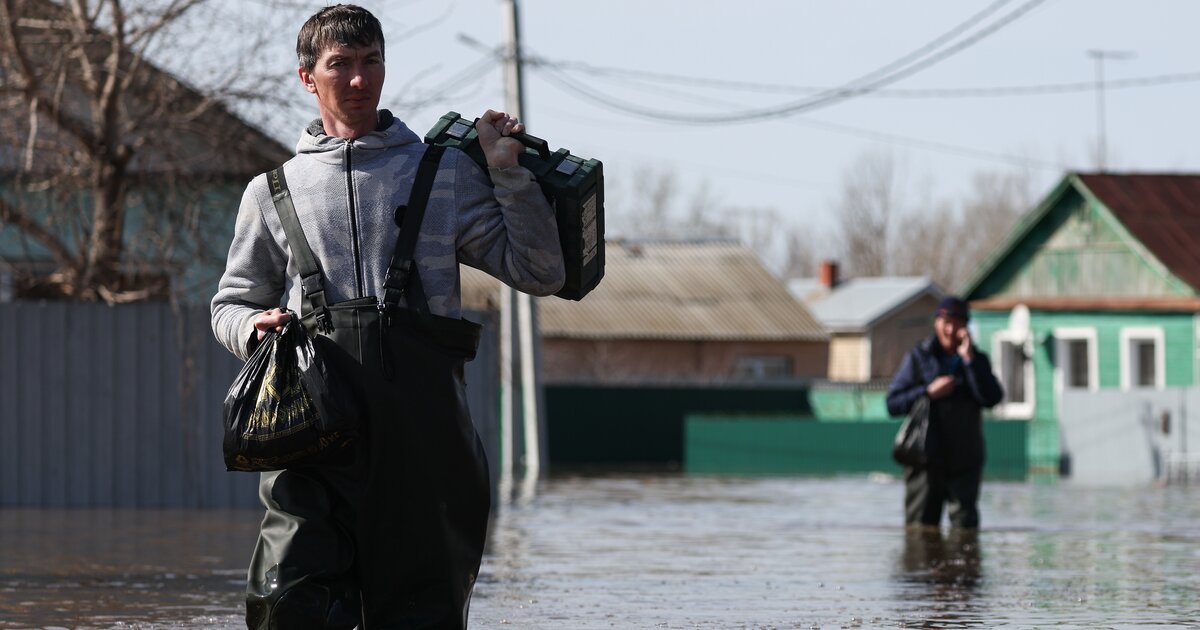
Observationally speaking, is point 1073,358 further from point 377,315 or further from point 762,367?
point 377,315

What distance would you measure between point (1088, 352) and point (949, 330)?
954 inches

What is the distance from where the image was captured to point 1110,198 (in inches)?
1398

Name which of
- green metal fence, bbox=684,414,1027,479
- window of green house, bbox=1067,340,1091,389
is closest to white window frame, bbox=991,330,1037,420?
window of green house, bbox=1067,340,1091,389

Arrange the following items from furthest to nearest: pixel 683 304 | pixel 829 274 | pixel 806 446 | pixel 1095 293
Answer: pixel 829 274, pixel 683 304, pixel 1095 293, pixel 806 446

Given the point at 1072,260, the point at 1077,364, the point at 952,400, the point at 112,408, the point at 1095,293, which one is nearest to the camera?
the point at 952,400

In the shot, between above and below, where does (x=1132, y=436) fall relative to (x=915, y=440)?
below

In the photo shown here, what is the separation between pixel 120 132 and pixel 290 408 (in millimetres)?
11680

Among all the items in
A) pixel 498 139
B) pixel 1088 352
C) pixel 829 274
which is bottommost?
pixel 1088 352

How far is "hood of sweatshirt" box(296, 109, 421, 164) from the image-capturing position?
176 inches

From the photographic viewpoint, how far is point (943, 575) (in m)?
9.73

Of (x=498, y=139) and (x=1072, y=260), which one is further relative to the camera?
(x=1072, y=260)

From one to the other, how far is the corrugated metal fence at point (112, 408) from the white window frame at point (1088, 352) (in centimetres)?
2210

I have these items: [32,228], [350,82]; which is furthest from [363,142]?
[32,228]

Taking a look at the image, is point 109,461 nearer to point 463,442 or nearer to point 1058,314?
point 463,442
